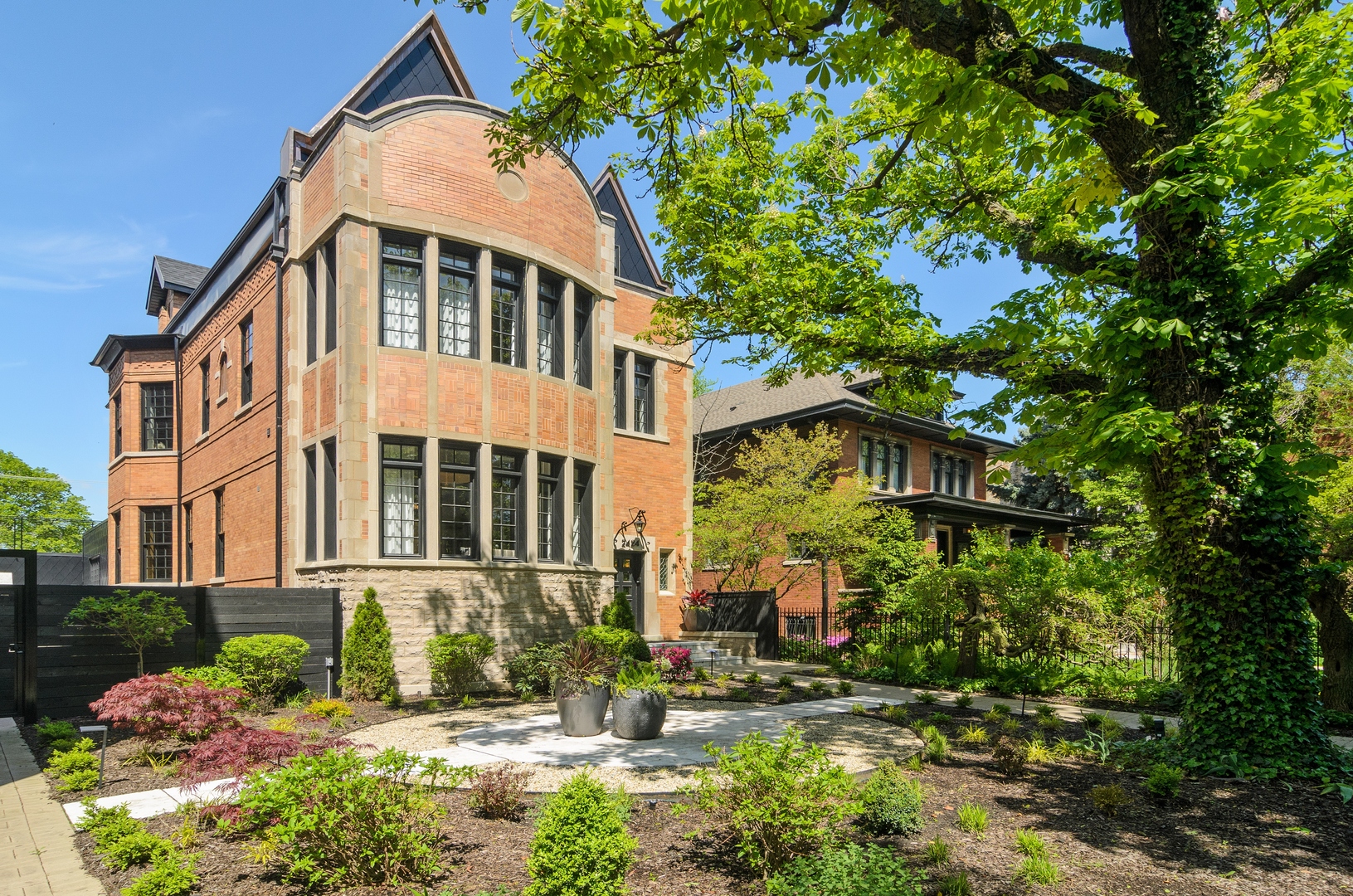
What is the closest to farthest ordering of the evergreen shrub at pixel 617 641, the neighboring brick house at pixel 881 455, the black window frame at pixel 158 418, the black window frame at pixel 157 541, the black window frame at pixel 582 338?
the evergreen shrub at pixel 617 641 < the black window frame at pixel 582 338 < the black window frame at pixel 157 541 < the black window frame at pixel 158 418 < the neighboring brick house at pixel 881 455

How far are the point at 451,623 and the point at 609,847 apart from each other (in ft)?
31.5

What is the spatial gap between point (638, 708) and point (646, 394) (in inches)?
484

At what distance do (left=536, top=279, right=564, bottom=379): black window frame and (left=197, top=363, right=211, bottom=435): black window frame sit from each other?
10843 millimetres

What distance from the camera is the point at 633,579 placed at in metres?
20.2

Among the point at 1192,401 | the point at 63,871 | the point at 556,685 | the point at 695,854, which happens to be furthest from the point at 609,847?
the point at 1192,401

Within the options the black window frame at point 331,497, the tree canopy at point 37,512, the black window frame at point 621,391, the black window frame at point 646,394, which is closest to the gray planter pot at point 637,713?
the black window frame at point 331,497

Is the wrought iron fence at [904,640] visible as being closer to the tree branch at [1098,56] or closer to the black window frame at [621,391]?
the black window frame at [621,391]

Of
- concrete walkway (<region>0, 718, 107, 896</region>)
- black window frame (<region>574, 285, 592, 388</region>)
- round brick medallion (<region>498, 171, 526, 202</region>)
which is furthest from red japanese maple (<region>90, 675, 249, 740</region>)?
round brick medallion (<region>498, 171, 526, 202</region>)

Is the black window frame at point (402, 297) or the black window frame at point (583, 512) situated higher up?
the black window frame at point (402, 297)

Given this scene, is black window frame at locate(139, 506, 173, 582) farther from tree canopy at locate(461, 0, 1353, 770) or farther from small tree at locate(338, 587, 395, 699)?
tree canopy at locate(461, 0, 1353, 770)

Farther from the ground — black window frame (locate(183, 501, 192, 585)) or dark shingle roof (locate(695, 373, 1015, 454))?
dark shingle roof (locate(695, 373, 1015, 454))

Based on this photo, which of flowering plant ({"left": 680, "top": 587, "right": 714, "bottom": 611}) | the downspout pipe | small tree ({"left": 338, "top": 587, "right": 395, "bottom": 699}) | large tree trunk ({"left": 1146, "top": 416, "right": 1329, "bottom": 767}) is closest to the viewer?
large tree trunk ({"left": 1146, "top": 416, "right": 1329, "bottom": 767})

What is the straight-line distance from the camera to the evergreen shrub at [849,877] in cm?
429

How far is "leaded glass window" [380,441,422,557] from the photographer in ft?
44.7
